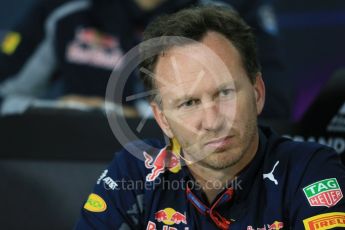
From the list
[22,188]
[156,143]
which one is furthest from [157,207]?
[22,188]

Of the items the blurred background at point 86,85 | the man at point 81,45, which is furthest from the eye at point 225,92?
the man at point 81,45

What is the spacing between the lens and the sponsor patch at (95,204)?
146 cm

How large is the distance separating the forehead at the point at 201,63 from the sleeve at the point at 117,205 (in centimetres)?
23

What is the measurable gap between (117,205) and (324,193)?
0.46 metres

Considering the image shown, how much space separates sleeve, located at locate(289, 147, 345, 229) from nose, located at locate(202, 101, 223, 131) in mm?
215

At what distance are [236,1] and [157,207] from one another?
4.71ft

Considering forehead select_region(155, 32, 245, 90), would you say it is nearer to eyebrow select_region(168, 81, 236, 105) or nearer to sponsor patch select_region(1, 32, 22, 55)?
eyebrow select_region(168, 81, 236, 105)

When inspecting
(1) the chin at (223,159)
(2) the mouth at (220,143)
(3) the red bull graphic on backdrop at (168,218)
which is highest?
(2) the mouth at (220,143)

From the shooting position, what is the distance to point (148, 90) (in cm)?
150

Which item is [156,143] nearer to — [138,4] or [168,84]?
[168,84]

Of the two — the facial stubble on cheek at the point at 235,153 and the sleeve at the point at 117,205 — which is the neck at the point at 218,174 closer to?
the facial stubble on cheek at the point at 235,153

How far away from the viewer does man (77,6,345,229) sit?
4.23ft

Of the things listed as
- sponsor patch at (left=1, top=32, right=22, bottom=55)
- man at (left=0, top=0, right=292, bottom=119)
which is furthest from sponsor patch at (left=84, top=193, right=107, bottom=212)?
sponsor patch at (left=1, top=32, right=22, bottom=55)

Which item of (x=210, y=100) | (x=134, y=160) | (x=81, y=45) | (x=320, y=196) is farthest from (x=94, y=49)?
(x=320, y=196)
